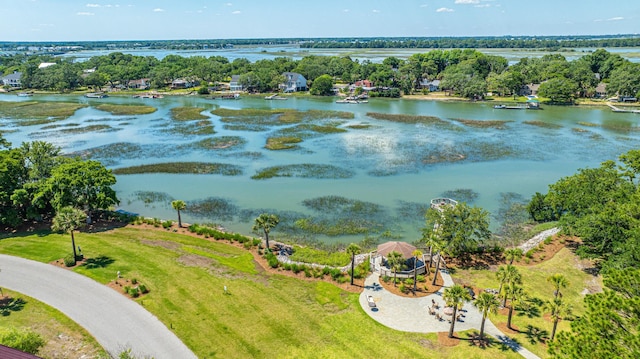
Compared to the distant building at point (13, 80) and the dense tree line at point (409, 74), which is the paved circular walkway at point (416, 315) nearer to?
the dense tree line at point (409, 74)

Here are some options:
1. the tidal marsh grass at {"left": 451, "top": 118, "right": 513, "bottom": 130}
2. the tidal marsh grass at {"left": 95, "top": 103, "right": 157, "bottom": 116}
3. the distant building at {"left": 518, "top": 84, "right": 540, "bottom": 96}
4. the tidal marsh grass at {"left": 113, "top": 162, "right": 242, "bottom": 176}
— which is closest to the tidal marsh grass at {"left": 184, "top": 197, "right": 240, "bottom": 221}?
the tidal marsh grass at {"left": 113, "top": 162, "right": 242, "bottom": 176}

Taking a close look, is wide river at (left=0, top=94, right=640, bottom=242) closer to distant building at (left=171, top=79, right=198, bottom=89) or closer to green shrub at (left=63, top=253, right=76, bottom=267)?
green shrub at (left=63, top=253, right=76, bottom=267)

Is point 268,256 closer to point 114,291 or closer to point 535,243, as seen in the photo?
point 114,291

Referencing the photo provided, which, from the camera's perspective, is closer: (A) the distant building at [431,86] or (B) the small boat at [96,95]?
(B) the small boat at [96,95]

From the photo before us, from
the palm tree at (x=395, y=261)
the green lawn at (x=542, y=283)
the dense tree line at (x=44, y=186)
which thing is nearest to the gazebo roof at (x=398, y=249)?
the palm tree at (x=395, y=261)

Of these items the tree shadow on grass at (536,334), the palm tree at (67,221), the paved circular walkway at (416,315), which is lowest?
the paved circular walkway at (416,315)

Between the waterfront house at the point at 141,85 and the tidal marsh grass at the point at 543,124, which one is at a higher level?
the waterfront house at the point at 141,85

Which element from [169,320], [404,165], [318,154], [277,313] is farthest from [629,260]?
[318,154]
